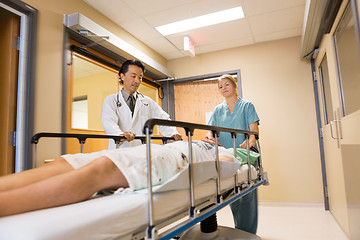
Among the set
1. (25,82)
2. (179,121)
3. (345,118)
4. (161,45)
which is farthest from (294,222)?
(25,82)

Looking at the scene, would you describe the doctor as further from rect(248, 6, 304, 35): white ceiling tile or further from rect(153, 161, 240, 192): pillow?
rect(248, 6, 304, 35): white ceiling tile

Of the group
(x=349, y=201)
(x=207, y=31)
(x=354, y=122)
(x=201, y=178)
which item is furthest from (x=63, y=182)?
(x=207, y=31)

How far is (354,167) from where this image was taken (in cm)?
233

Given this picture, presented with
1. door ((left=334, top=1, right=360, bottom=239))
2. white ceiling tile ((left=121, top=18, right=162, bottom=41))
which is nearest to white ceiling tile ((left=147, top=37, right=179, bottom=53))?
white ceiling tile ((left=121, top=18, right=162, bottom=41))

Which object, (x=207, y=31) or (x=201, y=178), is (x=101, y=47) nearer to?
(x=207, y=31)

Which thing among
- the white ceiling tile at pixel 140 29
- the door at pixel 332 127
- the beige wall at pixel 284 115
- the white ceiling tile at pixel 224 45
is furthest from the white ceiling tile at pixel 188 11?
the beige wall at pixel 284 115

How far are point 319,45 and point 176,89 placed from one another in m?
2.43

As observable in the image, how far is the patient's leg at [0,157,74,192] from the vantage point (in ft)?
3.82

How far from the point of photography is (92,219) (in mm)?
851

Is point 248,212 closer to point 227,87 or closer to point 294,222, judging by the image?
point 294,222

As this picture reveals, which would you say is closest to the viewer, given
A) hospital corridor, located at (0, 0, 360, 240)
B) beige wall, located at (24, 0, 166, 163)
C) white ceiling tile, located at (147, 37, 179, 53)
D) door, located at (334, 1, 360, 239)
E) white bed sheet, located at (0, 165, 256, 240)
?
white bed sheet, located at (0, 165, 256, 240)

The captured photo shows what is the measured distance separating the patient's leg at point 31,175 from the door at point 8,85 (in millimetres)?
1107

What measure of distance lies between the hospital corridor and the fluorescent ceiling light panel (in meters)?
0.02

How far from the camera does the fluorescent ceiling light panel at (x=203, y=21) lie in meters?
3.38
